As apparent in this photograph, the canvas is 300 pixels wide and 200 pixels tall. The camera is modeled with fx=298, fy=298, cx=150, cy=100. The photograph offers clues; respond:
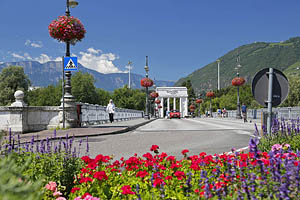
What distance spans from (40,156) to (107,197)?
130 centimetres

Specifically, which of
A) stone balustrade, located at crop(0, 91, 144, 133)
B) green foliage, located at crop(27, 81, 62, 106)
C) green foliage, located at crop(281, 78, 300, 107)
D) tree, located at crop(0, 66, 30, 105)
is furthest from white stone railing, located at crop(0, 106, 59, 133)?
green foliage, located at crop(27, 81, 62, 106)

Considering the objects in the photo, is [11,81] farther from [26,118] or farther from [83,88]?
[26,118]

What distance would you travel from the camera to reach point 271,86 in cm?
818

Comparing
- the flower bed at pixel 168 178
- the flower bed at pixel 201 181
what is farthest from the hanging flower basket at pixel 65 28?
the flower bed at pixel 201 181

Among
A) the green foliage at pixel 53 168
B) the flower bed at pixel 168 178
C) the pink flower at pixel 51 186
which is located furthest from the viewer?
the green foliage at pixel 53 168

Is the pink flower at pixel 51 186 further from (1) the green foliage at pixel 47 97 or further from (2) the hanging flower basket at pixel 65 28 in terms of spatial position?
(1) the green foliage at pixel 47 97

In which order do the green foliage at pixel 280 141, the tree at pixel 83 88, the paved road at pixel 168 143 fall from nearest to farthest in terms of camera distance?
1. the green foliage at pixel 280 141
2. the paved road at pixel 168 143
3. the tree at pixel 83 88

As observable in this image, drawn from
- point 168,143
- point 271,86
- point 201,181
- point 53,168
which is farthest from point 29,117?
point 201,181

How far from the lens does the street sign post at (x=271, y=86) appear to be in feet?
26.9

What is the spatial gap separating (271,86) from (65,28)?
9.56 meters

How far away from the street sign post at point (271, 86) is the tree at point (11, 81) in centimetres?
6891

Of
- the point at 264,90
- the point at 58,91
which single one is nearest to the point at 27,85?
the point at 58,91

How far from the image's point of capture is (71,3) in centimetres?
1490

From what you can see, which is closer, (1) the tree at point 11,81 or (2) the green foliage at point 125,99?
(1) the tree at point 11,81
